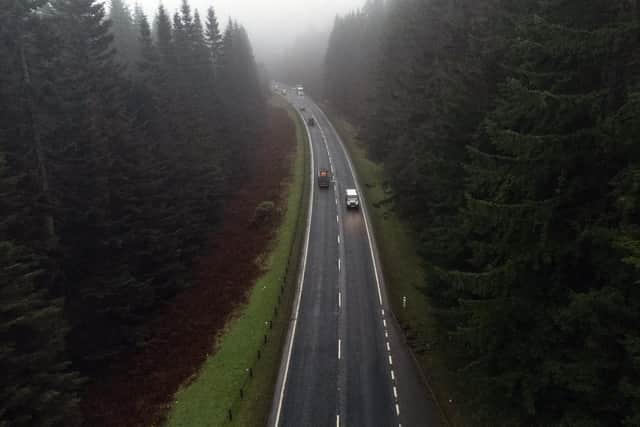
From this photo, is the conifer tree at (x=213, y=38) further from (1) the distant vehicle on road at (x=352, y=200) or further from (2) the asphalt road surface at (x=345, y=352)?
(2) the asphalt road surface at (x=345, y=352)

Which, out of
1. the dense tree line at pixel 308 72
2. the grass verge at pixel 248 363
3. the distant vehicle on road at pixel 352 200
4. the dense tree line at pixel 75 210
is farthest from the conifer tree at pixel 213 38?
the dense tree line at pixel 308 72

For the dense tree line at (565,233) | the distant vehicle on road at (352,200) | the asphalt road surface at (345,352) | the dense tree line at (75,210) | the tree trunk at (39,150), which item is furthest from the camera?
the distant vehicle on road at (352,200)

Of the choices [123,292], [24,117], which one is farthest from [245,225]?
[24,117]

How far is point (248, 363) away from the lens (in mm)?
22984

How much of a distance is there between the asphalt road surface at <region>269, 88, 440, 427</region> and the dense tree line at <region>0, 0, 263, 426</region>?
29.2 ft

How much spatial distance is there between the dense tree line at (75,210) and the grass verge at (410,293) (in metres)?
14.6

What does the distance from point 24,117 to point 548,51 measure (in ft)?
74.3

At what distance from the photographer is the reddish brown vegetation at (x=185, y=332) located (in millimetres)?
20781

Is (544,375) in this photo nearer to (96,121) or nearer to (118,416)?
(118,416)

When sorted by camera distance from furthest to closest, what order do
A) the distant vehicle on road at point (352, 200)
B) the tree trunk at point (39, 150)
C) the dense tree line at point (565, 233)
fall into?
the distant vehicle on road at point (352, 200) < the tree trunk at point (39, 150) < the dense tree line at point (565, 233)

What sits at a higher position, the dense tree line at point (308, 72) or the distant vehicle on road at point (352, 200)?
the dense tree line at point (308, 72)

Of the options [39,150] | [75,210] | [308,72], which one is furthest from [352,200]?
[308,72]

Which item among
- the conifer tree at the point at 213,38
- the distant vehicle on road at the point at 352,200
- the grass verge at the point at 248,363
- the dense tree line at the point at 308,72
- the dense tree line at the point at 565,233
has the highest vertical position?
the dense tree line at the point at 308,72

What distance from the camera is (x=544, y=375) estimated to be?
11.2 m
